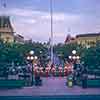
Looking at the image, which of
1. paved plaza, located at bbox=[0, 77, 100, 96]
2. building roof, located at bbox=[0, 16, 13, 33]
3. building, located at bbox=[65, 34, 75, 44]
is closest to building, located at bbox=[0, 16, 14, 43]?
building roof, located at bbox=[0, 16, 13, 33]

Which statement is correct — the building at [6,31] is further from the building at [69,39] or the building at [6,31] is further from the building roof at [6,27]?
the building at [69,39]

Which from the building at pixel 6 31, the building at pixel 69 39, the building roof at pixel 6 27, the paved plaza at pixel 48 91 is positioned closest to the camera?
the paved plaza at pixel 48 91

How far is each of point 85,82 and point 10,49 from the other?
26.1ft

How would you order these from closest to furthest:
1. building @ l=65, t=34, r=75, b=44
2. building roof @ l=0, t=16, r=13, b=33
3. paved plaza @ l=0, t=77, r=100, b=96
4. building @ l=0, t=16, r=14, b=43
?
paved plaza @ l=0, t=77, r=100, b=96 → building roof @ l=0, t=16, r=13, b=33 → building @ l=0, t=16, r=14, b=43 → building @ l=65, t=34, r=75, b=44

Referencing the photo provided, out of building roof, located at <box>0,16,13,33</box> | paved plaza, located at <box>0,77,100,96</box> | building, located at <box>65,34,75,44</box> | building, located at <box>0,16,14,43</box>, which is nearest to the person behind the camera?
paved plaza, located at <box>0,77,100,96</box>

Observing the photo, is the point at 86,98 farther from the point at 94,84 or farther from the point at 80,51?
the point at 80,51

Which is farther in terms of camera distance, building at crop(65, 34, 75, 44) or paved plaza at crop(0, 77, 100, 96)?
building at crop(65, 34, 75, 44)

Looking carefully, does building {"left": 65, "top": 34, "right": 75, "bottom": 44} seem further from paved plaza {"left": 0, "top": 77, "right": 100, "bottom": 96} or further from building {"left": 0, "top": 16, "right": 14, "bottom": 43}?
paved plaza {"left": 0, "top": 77, "right": 100, "bottom": 96}

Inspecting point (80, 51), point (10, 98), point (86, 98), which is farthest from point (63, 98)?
point (80, 51)

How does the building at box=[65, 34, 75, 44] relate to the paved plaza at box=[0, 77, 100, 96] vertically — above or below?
above

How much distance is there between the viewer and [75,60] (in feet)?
80.8

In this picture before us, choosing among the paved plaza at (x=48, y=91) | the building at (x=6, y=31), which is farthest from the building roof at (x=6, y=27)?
the paved plaza at (x=48, y=91)

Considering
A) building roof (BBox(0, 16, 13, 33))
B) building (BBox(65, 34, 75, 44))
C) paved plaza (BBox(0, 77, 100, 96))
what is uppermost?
building roof (BBox(0, 16, 13, 33))

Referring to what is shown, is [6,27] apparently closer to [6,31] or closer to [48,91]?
[6,31]
